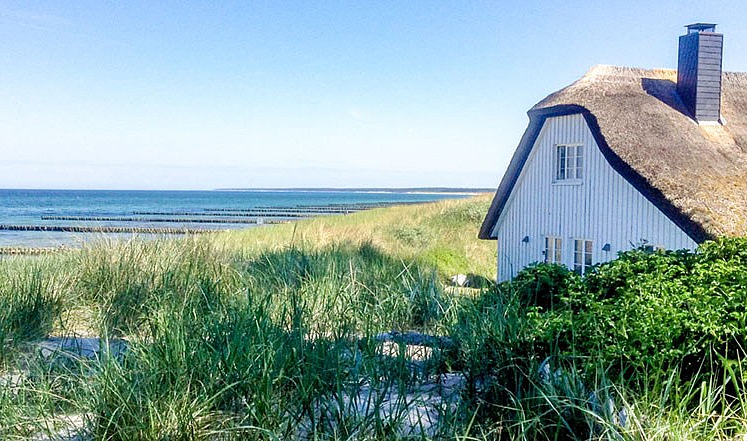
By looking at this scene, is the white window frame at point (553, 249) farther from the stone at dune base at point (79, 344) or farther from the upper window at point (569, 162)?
the stone at dune base at point (79, 344)

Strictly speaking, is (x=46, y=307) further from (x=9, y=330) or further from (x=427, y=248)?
(x=427, y=248)

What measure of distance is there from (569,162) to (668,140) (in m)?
2.19

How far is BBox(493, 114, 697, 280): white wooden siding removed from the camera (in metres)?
11.9

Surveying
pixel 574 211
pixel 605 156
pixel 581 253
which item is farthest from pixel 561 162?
pixel 581 253

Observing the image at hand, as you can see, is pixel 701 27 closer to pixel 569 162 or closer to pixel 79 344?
pixel 569 162

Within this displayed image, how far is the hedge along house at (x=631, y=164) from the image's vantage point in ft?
36.2

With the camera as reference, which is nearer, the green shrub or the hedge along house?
the green shrub

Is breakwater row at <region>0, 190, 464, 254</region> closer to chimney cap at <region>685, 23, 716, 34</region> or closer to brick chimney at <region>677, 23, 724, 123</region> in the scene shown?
brick chimney at <region>677, 23, 724, 123</region>

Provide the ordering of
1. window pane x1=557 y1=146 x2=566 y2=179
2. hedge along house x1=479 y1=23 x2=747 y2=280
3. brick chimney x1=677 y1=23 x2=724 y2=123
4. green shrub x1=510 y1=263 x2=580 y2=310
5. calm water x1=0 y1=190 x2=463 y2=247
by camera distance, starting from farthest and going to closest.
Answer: calm water x1=0 y1=190 x2=463 y2=247 → window pane x1=557 y1=146 x2=566 y2=179 → brick chimney x1=677 y1=23 x2=724 y2=123 → hedge along house x1=479 y1=23 x2=747 y2=280 → green shrub x1=510 y1=263 x2=580 y2=310

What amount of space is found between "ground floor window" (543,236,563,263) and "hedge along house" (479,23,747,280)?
28 mm

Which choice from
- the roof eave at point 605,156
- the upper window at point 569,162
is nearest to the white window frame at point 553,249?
the upper window at point 569,162

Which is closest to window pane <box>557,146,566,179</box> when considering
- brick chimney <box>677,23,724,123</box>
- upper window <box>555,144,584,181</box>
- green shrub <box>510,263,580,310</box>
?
upper window <box>555,144,584,181</box>

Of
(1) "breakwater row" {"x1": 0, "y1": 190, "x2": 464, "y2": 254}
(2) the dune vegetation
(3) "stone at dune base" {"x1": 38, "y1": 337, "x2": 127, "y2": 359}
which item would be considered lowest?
(1) "breakwater row" {"x1": 0, "y1": 190, "x2": 464, "y2": 254}

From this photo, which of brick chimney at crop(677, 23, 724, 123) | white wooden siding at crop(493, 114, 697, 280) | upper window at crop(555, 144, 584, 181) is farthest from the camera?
upper window at crop(555, 144, 584, 181)
